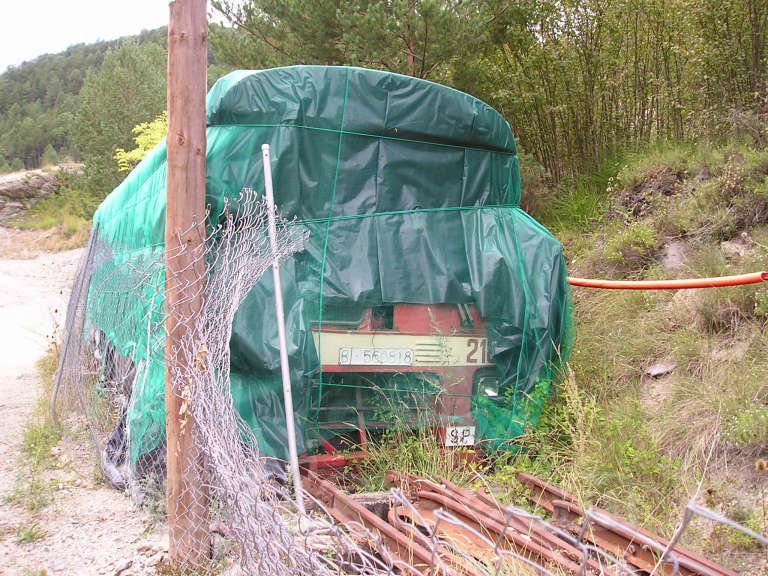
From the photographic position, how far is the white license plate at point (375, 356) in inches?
184

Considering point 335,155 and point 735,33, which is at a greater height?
point 735,33

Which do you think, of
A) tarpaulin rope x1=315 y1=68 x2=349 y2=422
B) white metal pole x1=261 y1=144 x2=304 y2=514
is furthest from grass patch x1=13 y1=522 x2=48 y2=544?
tarpaulin rope x1=315 y1=68 x2=349 y2=422

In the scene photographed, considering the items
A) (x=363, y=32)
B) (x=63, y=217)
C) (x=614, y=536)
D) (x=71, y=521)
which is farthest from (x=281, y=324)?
(x=63, y=217)

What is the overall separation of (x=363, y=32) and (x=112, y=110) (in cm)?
1963

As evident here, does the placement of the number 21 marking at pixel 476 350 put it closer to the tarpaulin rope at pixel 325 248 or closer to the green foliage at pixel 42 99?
the tarpaulin rope at pixel 325 248

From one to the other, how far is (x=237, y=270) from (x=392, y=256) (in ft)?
4.33

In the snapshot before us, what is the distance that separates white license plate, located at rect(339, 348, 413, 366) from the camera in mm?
4676

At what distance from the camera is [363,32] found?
29.7ft

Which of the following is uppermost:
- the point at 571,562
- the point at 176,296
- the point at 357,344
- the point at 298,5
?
the point at 298,5

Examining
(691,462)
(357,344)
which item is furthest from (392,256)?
(691,462)

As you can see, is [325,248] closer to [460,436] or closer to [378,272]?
[378,272]

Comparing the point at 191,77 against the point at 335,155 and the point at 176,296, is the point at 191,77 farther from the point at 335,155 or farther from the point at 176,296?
the point at 335,155

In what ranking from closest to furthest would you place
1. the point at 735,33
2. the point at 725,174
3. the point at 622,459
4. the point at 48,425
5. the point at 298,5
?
the point at 622,459
the point at 48,425
the point at 725,174
the point at 735,33
the point at 298,5

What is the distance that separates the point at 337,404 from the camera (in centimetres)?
486
